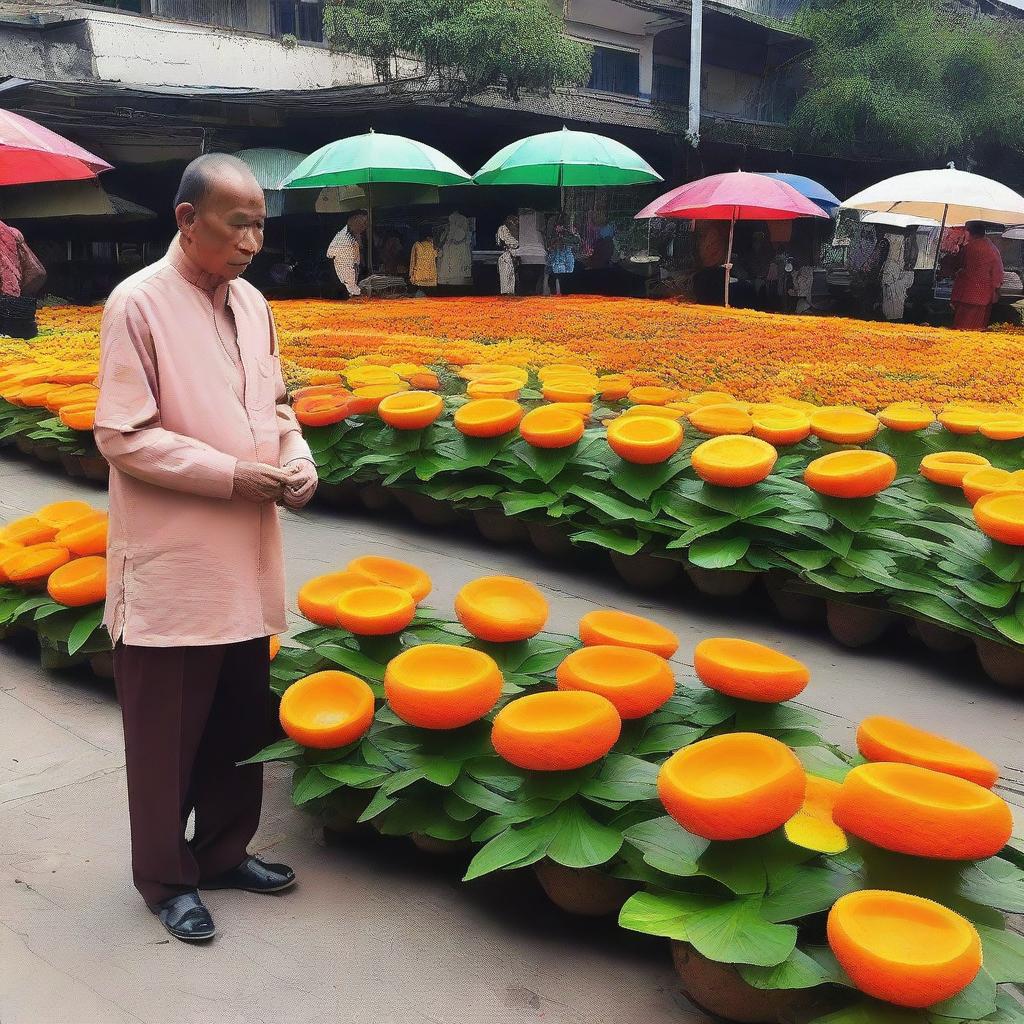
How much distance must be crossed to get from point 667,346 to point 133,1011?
17.6 feet

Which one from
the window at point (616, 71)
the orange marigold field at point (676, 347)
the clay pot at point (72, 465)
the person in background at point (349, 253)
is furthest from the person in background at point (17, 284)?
the window at point (616, 71)

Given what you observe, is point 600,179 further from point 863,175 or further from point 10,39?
point 863,175

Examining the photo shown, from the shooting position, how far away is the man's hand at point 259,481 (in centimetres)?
189

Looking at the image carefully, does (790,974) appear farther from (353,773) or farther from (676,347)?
(676,347)

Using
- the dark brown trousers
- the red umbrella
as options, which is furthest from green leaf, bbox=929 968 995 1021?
the red umbrella

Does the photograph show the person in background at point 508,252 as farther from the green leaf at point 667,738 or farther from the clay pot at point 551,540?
the green leaf at point 667,738

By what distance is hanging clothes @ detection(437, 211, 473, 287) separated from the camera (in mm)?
13637

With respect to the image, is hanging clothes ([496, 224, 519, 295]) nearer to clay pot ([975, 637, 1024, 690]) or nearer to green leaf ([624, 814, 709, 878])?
clay pot ([975, 637, 1024, 690])

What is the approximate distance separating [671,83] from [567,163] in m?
15.3

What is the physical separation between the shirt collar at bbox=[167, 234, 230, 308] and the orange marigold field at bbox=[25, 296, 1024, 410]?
11.4ft

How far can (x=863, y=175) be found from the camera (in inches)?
798

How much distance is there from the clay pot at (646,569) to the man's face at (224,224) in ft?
7.41

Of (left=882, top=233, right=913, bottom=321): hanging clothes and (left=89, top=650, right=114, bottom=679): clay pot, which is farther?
(left=882, top=233, right=913, bottom=321): hanging clothes

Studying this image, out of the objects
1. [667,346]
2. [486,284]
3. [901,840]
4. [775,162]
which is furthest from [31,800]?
[775,162]
